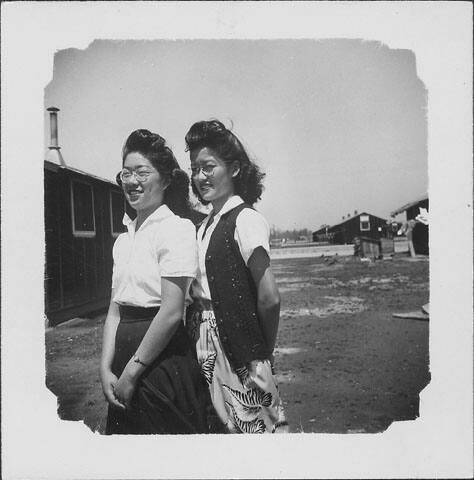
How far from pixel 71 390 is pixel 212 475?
0.96m

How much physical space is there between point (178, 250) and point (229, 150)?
631 millimetres

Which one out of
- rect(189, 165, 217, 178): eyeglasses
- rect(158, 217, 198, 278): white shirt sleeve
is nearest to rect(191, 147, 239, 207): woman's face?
rect(189, 165, 217, 178): eyeglasses

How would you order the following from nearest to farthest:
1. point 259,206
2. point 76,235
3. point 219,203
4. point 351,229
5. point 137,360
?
1. point 137,360
2. point 219,203
3. point 259,206
4. point 76,235
5. point 351,229

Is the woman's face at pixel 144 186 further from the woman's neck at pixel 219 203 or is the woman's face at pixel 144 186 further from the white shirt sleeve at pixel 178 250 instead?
the woman's neck at pixel 219 203

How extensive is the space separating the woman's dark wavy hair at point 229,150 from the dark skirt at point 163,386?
0.76 meters

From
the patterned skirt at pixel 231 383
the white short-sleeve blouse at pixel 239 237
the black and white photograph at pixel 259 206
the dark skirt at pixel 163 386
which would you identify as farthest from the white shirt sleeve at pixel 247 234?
the dark skirt at pixel 163 386

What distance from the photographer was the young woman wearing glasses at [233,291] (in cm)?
278

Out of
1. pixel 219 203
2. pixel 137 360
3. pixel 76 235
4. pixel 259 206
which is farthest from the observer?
pixel 76 235

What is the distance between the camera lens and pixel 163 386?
2.79 metres

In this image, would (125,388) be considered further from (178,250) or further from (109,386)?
(178,250)

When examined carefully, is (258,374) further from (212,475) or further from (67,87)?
(67,87)

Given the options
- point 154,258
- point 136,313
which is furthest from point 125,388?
point 154,258

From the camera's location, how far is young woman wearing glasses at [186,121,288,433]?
2775 millimetres

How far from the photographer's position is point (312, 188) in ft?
10.3
